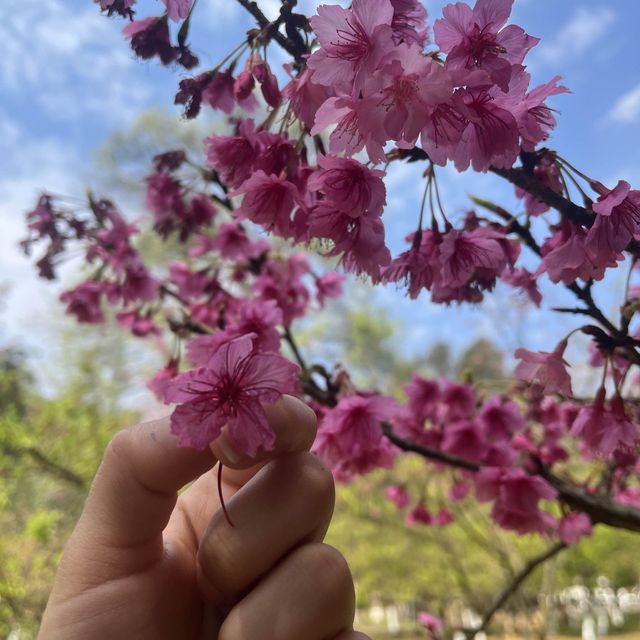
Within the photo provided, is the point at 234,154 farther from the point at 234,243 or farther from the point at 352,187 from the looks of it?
the point at 234,243

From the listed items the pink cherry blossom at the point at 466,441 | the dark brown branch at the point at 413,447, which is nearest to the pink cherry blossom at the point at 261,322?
the dark brown branch at the point at 413,447

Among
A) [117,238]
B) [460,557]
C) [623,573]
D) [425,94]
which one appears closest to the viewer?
[425,94]

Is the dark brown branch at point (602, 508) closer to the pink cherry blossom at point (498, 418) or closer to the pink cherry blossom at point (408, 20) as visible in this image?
the pink cherry blossom at point (498, 418)

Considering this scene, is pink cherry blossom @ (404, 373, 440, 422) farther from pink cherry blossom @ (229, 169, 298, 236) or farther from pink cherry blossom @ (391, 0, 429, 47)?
pink cherry blossom @ (391, 0, 429, 47)

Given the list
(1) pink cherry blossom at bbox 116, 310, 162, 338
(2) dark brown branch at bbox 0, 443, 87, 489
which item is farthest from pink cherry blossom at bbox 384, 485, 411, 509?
(2) dark brown branch at bbox 0, 443, 87, 489

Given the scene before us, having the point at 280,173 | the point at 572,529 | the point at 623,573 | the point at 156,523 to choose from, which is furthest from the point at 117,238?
the point at 623,573

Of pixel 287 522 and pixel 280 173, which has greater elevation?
pixel 280 173

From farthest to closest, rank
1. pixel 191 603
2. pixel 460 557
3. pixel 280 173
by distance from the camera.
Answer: pixel 460 557, pixel 280 173, pixel 191 603

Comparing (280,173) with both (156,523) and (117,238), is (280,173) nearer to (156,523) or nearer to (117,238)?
(156,523)
